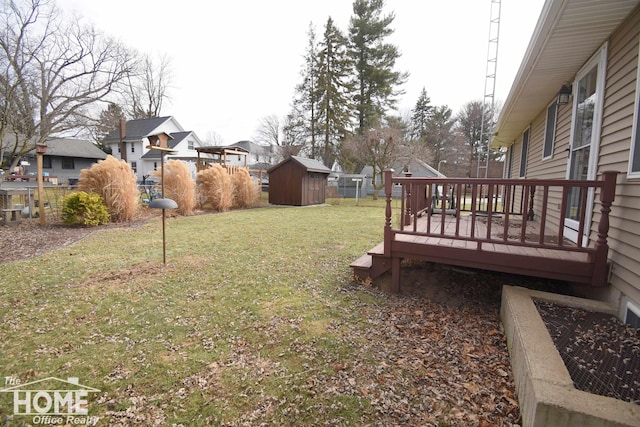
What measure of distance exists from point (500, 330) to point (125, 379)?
3.03 metres

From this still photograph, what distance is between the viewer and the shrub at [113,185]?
325 inches

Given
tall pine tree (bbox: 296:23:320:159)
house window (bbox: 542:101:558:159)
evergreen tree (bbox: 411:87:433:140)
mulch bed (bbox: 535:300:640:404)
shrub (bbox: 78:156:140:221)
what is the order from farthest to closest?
evergreen tree (bbox: 411:87:433:140) < tall pine tree (bbox: 296:23:320:159) < shrub (bbox: 78:156:140:221) < house window (bbox: 542:101:558:159) < mulch bed (bbox: 535:300:640:404)

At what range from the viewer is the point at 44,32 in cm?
1184

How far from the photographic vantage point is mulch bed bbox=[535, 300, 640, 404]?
1.59 metres

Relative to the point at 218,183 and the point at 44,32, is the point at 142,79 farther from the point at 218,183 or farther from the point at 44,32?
the point at 218,183

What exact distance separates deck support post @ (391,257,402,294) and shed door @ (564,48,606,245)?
1.85 m

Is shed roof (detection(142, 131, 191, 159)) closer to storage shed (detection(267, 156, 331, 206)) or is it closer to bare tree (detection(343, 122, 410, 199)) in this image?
storage shed (detection(267, 156, 331, 206))

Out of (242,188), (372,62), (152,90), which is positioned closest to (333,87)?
(372,62)

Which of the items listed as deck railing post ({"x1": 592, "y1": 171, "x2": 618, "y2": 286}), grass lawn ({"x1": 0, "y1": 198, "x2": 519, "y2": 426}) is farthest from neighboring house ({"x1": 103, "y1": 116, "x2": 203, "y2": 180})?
deck railing post ({"x1": 592, "y1": 171, "x2": 618, "y2": 286})

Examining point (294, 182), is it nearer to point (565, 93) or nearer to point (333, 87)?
point (333, 87)

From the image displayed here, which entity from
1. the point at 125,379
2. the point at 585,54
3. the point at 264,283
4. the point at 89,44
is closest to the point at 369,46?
the point at 89,44

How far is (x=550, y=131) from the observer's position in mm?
5195

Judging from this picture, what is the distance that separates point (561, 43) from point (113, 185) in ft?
32.0

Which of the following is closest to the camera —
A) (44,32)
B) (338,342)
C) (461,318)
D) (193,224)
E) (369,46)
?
(338,342)
